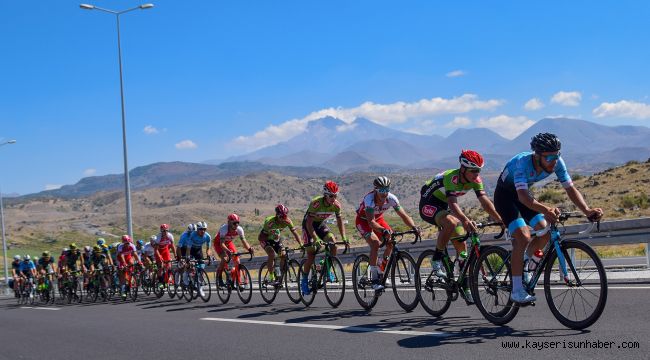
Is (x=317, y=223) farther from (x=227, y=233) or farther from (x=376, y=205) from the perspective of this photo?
(x=227, y=233)

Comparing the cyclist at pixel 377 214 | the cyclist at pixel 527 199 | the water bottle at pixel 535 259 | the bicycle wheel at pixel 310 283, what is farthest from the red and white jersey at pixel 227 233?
the water bottle at pixel 535 259

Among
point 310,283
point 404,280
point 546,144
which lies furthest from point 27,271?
point 546,144

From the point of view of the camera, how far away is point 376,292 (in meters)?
10.3

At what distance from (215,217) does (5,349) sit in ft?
444

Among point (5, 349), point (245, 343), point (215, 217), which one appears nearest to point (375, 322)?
point (245, 343)

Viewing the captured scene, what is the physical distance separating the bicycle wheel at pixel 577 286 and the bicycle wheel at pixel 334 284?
4796mm

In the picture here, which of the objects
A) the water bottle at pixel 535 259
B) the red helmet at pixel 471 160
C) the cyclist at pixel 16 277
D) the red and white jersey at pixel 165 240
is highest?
the red helmet at pixel 471 160

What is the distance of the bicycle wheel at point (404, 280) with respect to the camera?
9.83 metres

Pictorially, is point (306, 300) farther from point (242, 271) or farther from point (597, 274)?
point (597, 274)

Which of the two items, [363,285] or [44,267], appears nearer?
[363,285]

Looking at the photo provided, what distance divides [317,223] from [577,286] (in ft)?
20.0

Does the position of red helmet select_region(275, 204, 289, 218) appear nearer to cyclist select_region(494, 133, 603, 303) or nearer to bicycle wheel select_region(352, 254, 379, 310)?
bicycle wheel select_region(352, 254, 379, 310)

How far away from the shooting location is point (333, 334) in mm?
8484

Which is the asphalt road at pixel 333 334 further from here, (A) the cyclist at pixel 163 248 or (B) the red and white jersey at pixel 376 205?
(A) the cyclist at pixel 163 248
